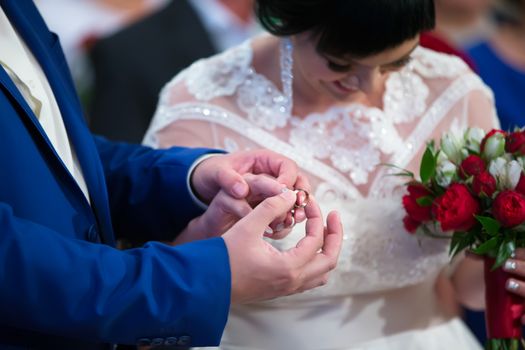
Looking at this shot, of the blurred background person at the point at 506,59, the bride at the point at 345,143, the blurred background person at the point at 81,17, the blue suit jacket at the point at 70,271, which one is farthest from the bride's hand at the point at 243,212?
the blurred background person at the point at 81,17

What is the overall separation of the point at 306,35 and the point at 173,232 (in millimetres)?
514

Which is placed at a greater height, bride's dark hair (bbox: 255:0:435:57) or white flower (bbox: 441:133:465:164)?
bride's dark hair (bbox: 255:0:435:57)

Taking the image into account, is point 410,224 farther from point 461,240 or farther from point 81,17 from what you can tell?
point 81,17

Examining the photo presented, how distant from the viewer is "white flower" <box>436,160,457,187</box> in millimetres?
1658

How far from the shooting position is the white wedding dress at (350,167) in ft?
6.29

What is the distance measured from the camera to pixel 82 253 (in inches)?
47.6

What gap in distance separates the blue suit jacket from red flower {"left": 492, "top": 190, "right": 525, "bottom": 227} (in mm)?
599

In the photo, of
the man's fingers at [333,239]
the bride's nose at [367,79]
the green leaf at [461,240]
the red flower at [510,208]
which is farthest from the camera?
the bride's nose at [367,79]

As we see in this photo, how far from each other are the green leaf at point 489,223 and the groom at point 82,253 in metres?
0.36

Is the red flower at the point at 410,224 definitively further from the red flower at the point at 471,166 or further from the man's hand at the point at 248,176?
the man's hand at the point at 248,176

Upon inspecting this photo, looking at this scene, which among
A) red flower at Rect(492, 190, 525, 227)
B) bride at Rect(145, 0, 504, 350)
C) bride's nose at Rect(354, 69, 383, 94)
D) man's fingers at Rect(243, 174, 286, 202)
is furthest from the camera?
bride at Rect(145, 0, 504, 350)

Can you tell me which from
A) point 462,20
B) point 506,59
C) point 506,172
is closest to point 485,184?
point 506,172

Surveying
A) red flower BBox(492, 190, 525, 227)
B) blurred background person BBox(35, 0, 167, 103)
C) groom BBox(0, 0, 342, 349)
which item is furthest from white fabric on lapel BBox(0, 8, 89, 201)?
blurred background person BBox(35, 0, 167, 103)

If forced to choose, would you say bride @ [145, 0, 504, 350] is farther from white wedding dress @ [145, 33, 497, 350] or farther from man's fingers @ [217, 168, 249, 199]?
man's fingers @ [217, 168, 249, 199]
